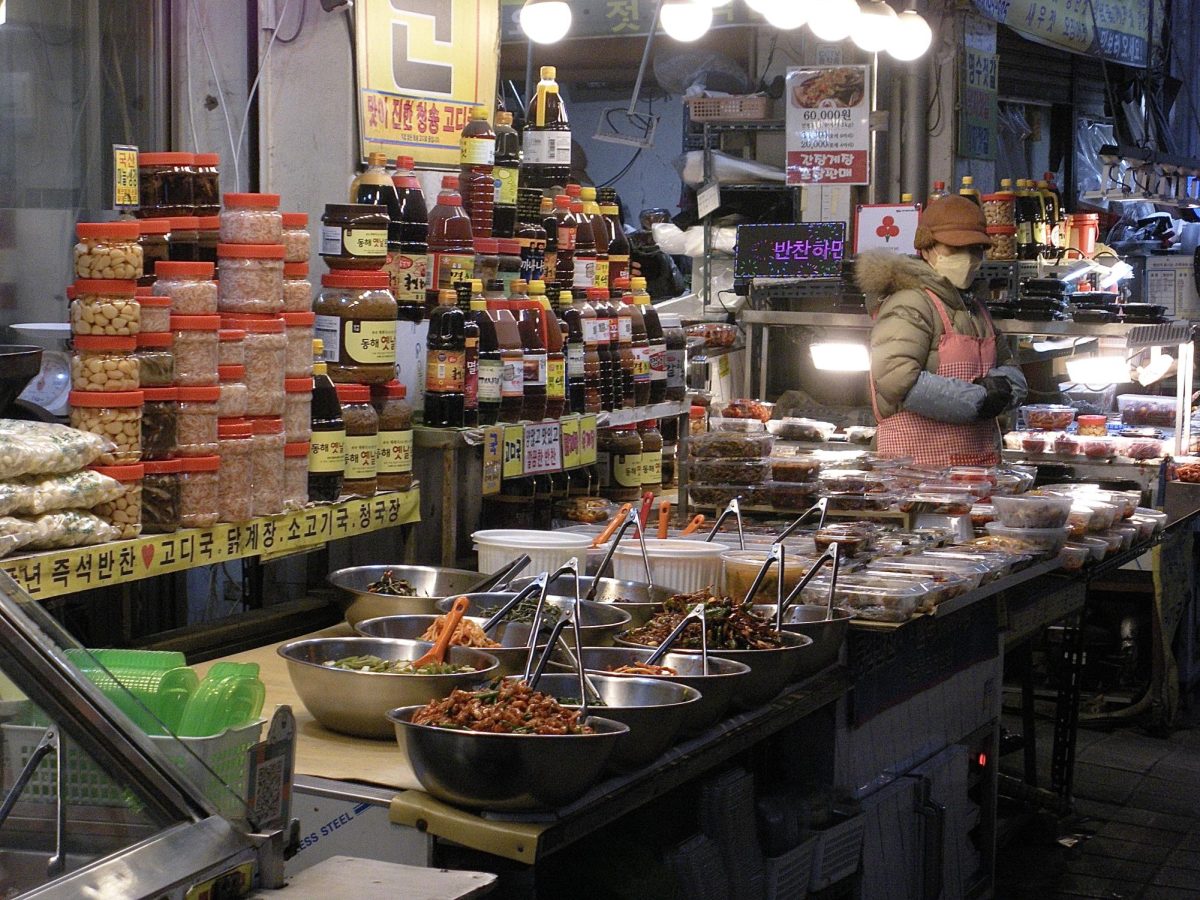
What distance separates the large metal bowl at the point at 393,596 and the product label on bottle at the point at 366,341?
1.69 feet

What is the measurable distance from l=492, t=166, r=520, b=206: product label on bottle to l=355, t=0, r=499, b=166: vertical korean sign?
1.36ft

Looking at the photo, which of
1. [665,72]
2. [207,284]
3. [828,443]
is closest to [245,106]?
[207,284]

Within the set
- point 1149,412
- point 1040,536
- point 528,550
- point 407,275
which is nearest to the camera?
point 528,550

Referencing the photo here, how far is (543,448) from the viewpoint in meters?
4.43

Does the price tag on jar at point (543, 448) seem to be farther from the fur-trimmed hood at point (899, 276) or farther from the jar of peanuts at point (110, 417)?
the fur-trimmed hood at point (899, 276)

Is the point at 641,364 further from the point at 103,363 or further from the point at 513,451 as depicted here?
the point at 103,363

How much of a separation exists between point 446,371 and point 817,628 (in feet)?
3.97

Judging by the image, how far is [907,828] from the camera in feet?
14.0

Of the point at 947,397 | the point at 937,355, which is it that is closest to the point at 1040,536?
the point at 947,397

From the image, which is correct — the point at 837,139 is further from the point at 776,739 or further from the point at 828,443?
the point at 776,739

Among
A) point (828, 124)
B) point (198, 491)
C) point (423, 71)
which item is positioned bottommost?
point (198, 491)

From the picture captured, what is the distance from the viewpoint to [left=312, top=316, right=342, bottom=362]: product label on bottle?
3803 millimetres

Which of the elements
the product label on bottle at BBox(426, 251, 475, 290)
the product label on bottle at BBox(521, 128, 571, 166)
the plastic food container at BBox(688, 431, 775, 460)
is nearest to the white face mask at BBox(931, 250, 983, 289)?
the plastic food container at BBox(688, 431, 775, 460)

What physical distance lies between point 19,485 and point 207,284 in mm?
624
